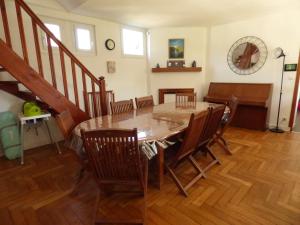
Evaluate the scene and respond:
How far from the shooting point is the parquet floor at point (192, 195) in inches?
64.5

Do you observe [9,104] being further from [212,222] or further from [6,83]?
[212,222]

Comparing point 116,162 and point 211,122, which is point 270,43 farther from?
point 116,162

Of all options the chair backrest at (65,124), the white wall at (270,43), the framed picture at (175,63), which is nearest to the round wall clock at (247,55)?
the white wall at (270,43)

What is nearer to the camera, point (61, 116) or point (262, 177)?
point (61, 116)

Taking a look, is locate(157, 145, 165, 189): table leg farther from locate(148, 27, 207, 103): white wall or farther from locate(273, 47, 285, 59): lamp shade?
locate(273, 47, 285, 59): lamp shade

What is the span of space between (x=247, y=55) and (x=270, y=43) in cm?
46

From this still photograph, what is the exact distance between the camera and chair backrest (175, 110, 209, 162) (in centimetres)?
171

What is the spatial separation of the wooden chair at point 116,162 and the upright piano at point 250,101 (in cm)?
303

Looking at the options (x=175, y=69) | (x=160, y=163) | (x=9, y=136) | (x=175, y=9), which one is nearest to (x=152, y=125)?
(x=160, y=163)

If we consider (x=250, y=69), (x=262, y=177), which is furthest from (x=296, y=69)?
(x=262, y=177)

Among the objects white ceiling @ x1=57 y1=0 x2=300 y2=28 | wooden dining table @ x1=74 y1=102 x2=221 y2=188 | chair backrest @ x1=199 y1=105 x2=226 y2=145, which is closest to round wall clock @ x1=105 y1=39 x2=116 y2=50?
white ceiling @ x1=57 y1=0 x2=300 y2=28

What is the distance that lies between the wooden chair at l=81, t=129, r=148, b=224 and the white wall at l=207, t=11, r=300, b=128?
366 cm

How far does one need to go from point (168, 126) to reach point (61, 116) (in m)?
1.04

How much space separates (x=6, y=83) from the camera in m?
2.73
